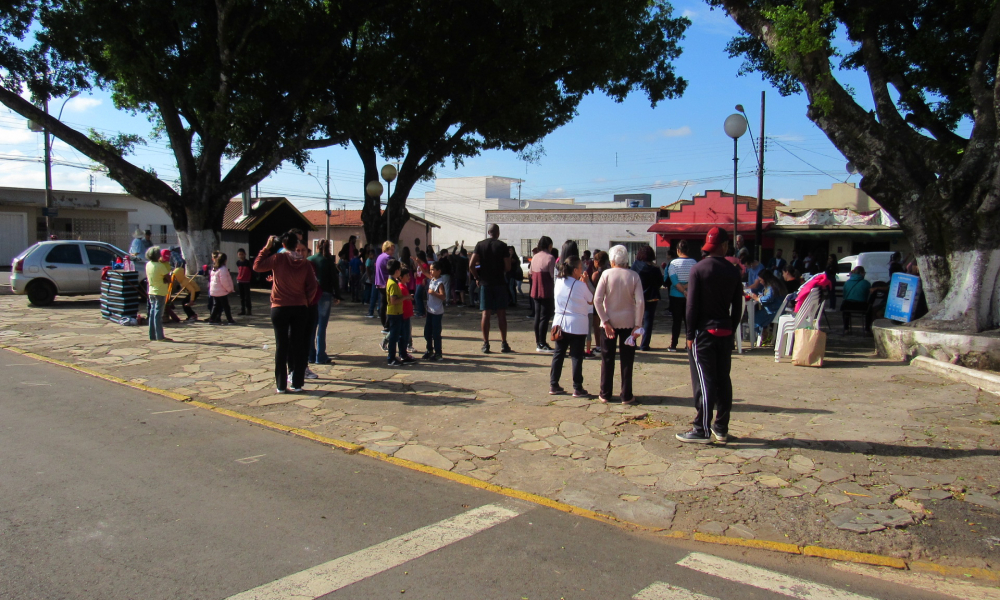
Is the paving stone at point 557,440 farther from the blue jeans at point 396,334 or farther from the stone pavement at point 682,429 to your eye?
the blue jeans at point 396,334

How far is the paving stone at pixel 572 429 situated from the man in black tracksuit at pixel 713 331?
3.46 ft

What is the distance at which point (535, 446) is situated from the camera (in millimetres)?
5992

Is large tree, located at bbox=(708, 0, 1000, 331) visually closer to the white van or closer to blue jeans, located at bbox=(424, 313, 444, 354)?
blue jeans, located at bbox=(424, 313, 444, 354)

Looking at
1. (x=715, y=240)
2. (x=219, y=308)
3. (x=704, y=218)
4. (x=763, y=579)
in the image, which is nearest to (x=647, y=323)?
(x=715, y=240)

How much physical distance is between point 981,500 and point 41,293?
18844 mm

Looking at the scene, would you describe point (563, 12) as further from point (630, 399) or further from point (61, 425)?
point (61, 425)

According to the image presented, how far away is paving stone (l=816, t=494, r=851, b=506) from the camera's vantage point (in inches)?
186

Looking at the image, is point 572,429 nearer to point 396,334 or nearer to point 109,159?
point 396,334

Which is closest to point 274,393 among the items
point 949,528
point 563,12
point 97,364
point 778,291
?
point 97,364

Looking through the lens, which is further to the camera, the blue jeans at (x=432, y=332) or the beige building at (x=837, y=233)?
the beige building at (x=837, y=233)

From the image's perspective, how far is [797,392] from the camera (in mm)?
7742

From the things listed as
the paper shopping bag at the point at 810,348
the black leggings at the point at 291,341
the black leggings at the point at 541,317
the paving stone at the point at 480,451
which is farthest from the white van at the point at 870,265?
the paving stone at the point at 480,451

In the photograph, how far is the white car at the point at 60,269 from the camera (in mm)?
16266

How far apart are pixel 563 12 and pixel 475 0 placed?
8.77 feet
